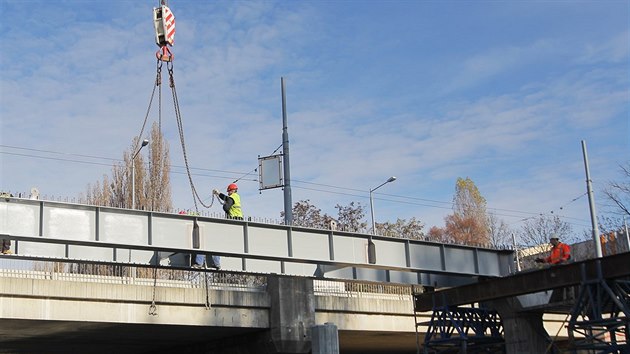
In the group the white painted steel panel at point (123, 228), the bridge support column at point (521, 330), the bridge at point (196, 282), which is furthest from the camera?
the bridge support column at point (521, 330)

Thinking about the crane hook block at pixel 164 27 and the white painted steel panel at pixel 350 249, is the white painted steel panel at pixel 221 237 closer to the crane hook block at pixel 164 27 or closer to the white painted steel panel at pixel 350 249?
the white painted steel panel at pixel 350 249

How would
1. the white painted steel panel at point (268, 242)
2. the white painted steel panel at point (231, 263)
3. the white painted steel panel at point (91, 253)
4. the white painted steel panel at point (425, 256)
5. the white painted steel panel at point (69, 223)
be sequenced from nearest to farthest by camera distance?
the white painted steel panel at point (69, 223), the white painted steel panel at point (91, 253), the white painted steel panel at point (268, 242), the white painted steel panel at point (231, 263), the white painted steel panel at point (425, 256)

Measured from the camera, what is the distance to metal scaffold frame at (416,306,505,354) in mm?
24359

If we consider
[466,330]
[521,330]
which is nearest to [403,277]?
[466,330]

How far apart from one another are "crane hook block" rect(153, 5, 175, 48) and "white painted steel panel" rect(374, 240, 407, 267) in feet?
27.0

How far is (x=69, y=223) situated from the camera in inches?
688

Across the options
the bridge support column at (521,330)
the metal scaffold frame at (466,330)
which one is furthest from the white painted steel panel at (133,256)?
the bridge support column at (521,330)

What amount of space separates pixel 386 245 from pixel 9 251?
1031 centimetres

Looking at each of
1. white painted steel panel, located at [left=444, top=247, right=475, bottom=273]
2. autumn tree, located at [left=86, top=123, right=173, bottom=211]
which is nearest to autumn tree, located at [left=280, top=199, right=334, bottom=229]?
autumn tree, located at [left=86, top=123, right=173, bottom=211]

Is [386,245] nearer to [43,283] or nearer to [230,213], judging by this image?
[230,213]

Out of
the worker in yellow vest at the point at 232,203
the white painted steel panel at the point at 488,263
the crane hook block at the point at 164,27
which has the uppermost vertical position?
the crane hook block at the point at 164,27

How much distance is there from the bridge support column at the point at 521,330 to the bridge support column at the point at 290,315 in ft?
21.4

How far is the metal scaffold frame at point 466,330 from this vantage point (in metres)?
24.4

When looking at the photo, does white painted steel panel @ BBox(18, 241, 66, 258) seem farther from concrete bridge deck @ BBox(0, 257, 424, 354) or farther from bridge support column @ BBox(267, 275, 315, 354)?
bridge support column @ BBox(267, 275, 315, 354)
